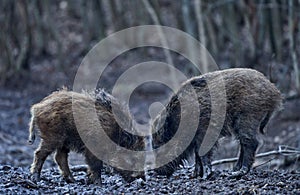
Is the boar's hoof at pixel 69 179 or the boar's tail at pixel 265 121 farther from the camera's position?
the boar's tail at pixel 265 121

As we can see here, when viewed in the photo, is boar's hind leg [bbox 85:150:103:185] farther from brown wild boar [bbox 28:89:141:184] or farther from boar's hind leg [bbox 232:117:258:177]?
boar's hind leg [bbox 232:117:258:177]

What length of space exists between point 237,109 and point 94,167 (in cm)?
183

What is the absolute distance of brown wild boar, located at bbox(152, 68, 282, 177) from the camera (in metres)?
7.98

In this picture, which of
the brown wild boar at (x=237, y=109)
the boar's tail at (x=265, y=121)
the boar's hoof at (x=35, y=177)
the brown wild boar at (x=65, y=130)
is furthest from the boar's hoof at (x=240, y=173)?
the boar's hoof at (x=35, y=177)

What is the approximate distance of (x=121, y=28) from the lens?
79.6ft

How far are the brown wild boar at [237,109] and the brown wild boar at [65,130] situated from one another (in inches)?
31.0

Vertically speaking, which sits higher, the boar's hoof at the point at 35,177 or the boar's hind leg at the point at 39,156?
the boar's hind leg at the point at 39,156

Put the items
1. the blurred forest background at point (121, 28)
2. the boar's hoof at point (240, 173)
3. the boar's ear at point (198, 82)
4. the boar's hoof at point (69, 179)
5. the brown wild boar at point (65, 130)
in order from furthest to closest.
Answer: the blurred forest background at point (121, 28) < the boar's ear at point (198, 82) < the boar's hoof at point (69, 179) < the boar's hoof at point (240, 173) < the brown wild boar at point (65, 130)

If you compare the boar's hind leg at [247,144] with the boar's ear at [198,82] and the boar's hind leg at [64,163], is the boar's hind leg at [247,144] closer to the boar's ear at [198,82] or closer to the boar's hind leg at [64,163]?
the boar's ear at [198,82]

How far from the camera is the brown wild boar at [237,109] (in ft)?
26.2

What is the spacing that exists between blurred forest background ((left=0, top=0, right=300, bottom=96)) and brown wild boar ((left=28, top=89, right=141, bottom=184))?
32.5 ft

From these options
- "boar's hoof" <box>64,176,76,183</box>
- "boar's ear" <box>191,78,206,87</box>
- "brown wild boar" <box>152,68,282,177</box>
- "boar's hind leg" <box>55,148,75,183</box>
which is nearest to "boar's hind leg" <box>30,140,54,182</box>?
"boar's hind leg" <box>55,148,75,183</box>

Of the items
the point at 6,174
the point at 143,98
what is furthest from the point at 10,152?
the point at 143,98

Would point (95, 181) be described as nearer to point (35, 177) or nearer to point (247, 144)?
point (35, 177)
